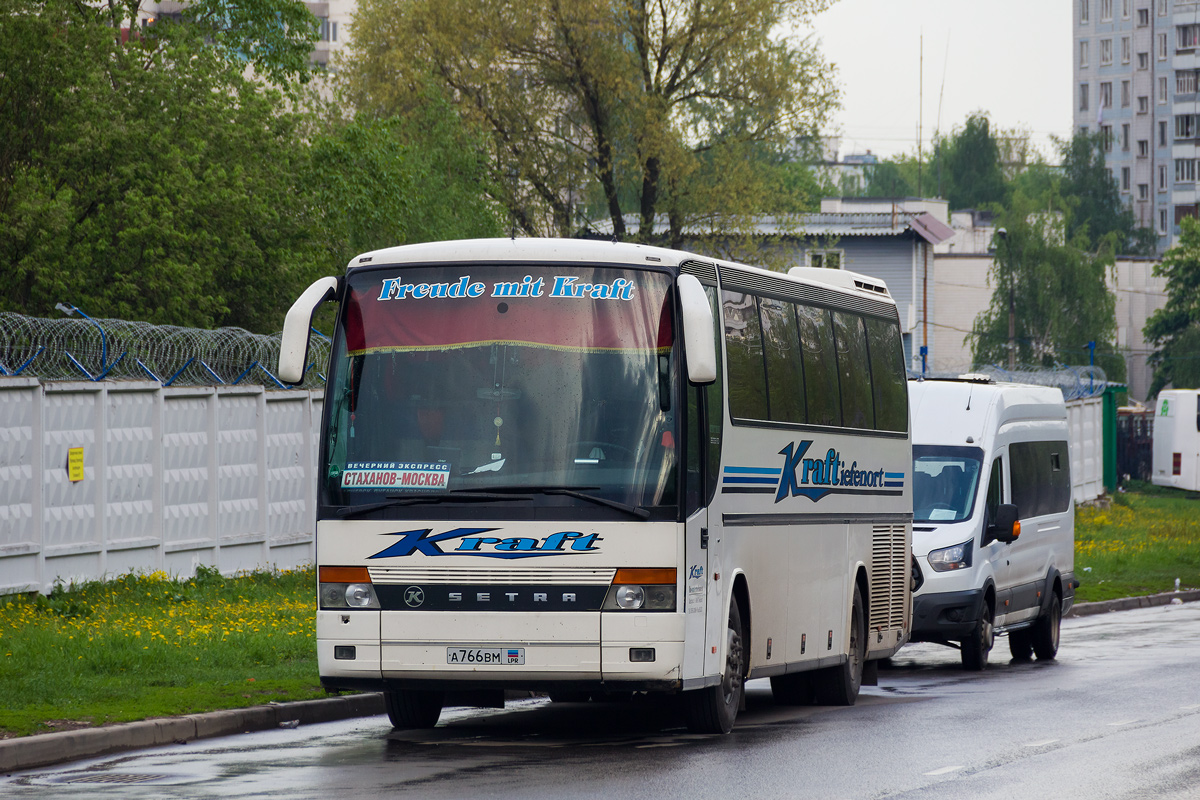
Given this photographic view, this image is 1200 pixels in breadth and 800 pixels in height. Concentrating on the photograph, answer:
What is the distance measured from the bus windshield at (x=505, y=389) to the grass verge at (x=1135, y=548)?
1712cm

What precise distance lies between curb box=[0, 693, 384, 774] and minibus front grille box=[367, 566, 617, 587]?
1857 mm

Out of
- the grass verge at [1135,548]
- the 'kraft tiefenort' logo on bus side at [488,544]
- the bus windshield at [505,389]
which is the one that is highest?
the bus windshield at [505,389]

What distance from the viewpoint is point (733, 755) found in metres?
11.0

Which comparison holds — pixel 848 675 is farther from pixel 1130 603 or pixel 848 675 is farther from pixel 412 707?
pixel 1130 603

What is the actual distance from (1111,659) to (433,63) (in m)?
28.4

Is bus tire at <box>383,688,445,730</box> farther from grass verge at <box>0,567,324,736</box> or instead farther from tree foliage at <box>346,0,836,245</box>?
tree foliage at <box>346,0,836,245</box>

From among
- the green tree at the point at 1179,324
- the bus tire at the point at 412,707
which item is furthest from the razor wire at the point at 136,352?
the green tree at the point at 1179,324

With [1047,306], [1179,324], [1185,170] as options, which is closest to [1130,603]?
[1047,306]

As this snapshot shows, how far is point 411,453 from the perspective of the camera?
36.8 ft

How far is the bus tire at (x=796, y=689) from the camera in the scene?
49.2 ft

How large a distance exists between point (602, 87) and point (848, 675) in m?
30.5

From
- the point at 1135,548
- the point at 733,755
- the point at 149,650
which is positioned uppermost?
the point at 149,650

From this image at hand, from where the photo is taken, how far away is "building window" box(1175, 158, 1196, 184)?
5025 inches

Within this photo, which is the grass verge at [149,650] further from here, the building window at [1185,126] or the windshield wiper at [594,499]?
the building window at [1185,126]
